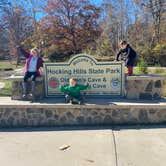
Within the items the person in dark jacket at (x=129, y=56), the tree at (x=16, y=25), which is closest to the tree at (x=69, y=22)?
the tree at (x=16, y=25)

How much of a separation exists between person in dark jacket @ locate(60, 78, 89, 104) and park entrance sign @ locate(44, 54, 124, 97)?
1.29 ft

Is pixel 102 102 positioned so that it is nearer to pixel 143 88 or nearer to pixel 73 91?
pixel 73 91

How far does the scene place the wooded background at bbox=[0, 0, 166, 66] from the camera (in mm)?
17562

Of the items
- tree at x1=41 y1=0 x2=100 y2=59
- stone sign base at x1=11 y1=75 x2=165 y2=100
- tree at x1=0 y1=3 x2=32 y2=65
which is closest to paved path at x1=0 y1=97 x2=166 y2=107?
stone sign base at x1=11 y1=75 x2=165 y2=100

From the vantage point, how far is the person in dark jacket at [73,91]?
6742 millimetres

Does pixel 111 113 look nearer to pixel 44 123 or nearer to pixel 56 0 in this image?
pixel 44 123

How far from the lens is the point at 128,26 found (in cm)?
2633

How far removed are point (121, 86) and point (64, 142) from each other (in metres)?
2.60

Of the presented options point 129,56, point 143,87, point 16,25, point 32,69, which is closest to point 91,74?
point 129,56

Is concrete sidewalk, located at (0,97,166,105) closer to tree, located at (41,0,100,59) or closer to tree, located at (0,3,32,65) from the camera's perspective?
tree, located at (41,0,100,59)

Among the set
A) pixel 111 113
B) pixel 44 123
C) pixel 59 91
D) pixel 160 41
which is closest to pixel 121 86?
pixel 111 113

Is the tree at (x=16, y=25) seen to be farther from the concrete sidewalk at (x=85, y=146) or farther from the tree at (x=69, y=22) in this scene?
the concrete sidewalk at (x=85, y=146)

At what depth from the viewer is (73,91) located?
22.6 ft

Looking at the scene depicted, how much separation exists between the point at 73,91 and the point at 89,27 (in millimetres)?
11370
